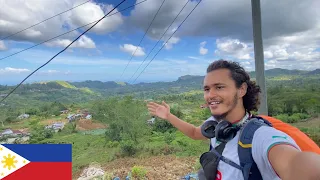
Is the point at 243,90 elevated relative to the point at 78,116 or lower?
elevated

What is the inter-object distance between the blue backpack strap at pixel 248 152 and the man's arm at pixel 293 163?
0.08 metres

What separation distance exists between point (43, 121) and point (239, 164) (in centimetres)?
3062

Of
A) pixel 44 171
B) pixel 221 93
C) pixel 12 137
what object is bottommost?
pixel 12 137

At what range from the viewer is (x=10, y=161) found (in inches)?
108

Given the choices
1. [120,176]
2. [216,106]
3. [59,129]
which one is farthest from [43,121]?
[216,106]

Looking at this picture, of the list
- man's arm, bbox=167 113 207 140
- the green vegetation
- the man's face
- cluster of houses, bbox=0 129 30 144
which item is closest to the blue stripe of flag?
man's arm, bbox=167 113 207 140

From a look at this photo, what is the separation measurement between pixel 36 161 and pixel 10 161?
10.9 inches

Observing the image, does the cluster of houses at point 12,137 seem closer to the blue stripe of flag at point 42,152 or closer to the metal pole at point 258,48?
the blue stripe of flag at point 42,152

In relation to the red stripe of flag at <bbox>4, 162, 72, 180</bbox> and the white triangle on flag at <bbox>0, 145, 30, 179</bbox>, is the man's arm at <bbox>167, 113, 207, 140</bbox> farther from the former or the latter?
the white triangle on flag at <bbox>0, 145, 30, 179</bbox>

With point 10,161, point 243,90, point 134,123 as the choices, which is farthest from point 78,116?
point 243,90

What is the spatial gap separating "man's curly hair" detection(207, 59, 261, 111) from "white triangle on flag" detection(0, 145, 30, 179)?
267 centimetres

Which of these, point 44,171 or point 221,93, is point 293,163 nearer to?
point 221,93

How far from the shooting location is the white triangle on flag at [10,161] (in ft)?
8.65

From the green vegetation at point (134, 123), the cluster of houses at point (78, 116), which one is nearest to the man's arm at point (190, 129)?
the green vegetation at point (134, 123)
